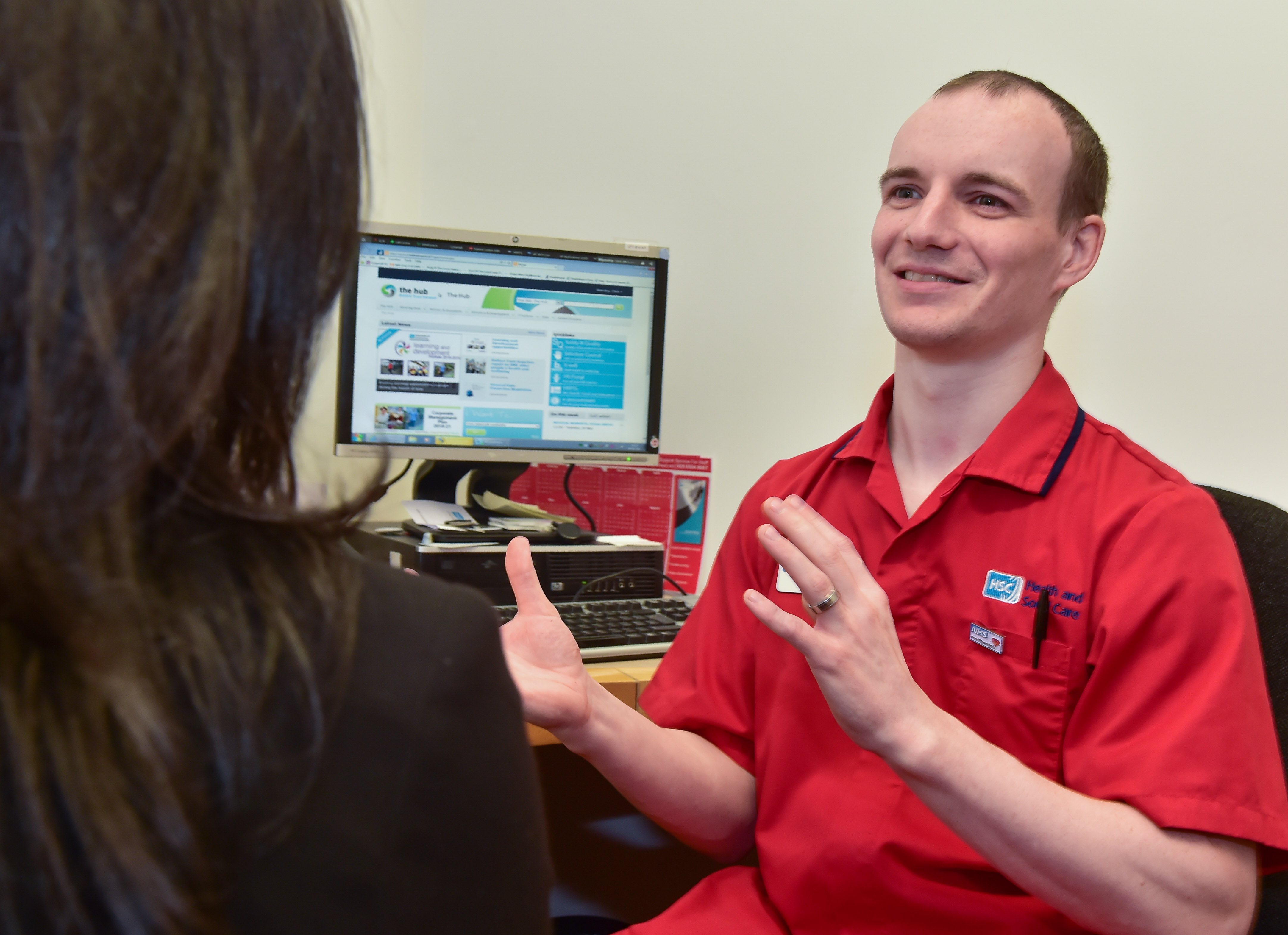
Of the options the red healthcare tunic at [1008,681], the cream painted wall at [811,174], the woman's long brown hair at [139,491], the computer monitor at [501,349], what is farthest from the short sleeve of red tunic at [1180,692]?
the computer monitor at [501,349]

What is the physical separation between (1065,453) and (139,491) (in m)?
0.89

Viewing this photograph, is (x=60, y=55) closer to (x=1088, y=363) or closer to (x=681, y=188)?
(x=1088, y=363)

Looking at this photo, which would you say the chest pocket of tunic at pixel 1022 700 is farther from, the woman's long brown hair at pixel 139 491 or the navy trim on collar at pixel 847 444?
the woman's long brown hair at pixel 139 491

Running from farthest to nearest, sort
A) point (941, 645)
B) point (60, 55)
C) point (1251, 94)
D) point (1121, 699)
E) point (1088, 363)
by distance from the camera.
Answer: point (1088, 363), point (1251, 94), point (941, 645), point (1121, 699), point (60, 55)

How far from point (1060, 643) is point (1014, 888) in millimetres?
230

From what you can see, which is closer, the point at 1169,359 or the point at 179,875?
the point at 179,875

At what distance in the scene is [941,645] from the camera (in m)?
1.02

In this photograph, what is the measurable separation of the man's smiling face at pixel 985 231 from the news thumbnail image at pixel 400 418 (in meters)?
0.84

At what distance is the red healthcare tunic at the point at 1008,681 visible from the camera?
0.86 metres

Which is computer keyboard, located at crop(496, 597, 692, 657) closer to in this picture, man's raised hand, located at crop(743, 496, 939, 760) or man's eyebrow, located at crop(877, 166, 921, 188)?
man's raised hand, located at crop(743, 496, 939, 760)

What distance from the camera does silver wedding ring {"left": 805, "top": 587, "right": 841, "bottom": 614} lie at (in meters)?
0.85

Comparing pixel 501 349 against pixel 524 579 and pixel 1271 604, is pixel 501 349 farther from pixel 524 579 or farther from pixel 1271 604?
pixel 1271 604

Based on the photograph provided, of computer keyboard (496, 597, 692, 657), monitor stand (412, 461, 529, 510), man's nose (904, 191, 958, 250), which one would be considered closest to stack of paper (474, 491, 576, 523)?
monitor stand (412, 461, 529, 510)

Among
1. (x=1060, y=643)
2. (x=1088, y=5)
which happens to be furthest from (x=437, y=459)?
(x=1088, y=5)
